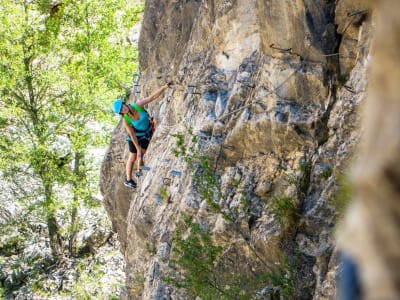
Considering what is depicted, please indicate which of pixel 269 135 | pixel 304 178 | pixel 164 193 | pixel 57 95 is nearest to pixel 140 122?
pixel 164 193

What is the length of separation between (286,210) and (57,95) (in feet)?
56.9

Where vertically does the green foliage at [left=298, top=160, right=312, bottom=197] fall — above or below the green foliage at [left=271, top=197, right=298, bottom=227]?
above

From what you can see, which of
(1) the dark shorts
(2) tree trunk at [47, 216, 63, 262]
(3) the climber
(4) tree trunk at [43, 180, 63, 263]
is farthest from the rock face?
(2) tree trunk at [47, 216, 63, 262]

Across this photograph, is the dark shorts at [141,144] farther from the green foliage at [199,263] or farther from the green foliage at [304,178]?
the green foliage at [304,178]

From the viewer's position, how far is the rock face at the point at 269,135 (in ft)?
24.0

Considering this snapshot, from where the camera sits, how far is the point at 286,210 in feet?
25.1

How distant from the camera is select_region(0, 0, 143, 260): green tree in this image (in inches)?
882

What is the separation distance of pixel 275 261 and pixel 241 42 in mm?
3288

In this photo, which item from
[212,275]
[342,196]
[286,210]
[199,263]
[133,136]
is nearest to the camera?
[342,196]

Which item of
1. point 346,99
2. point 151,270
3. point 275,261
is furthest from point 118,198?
point 346,99

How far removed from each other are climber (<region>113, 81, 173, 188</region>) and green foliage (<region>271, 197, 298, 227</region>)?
373 cm

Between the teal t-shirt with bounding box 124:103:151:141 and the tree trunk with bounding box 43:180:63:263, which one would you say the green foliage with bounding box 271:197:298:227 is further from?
the tree trunk with bounding box 43:180:63:263

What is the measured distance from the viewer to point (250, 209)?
27.4 ft

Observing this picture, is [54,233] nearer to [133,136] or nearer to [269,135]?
[133,136]
